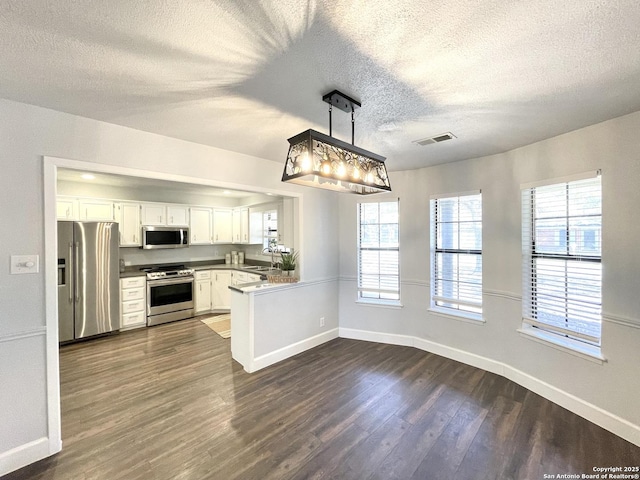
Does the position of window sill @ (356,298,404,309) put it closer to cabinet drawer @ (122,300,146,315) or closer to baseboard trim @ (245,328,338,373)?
baseboard trim @ (245,328,338,373)

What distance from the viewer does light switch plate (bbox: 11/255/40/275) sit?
6.39 ft

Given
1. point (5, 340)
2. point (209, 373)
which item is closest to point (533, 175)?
point (209, 373)

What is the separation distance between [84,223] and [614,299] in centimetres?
631

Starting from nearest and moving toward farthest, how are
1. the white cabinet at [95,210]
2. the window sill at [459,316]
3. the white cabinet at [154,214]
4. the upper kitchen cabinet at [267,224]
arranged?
the window sill at [459,316], the white cabinet at [95,210], the white cabinet at [154,214], the upper kitchen cabinet at [267,224]

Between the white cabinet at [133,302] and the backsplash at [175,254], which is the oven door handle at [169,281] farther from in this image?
the backsplash at [175,254]

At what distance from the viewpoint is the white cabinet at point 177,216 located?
17.6 feet

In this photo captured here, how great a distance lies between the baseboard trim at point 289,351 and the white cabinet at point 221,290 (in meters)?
2.51

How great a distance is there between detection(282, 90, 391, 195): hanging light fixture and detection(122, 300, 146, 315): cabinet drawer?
13.9 feet

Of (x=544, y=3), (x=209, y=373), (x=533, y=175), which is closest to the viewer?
(x=544, y=3)

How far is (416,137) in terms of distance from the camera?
2668 mm

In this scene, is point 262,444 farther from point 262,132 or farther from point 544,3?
point 544,3

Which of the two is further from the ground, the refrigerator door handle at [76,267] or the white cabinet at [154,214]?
the white cabinet at [154,214]

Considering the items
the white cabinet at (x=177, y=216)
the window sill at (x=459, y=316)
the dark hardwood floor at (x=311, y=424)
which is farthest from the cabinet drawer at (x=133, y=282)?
the window sill at (x=459, y=316)

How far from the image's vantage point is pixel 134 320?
4656mm
